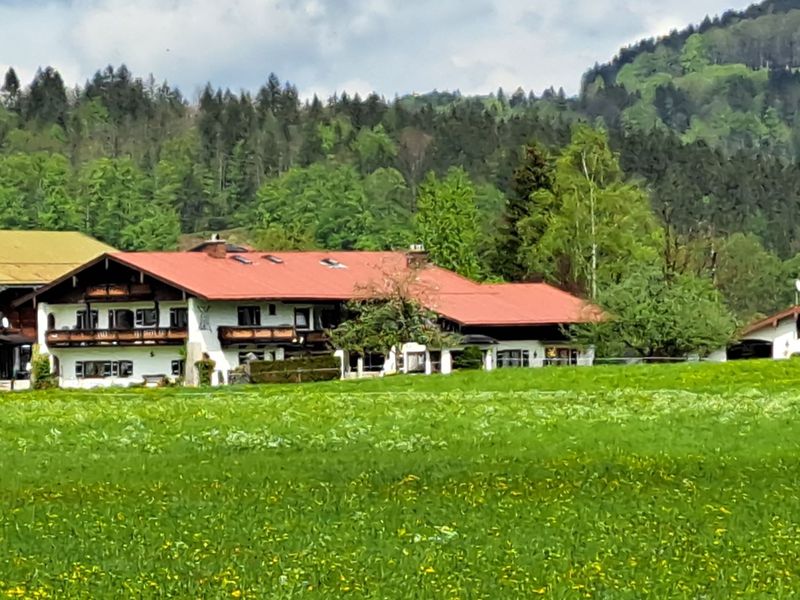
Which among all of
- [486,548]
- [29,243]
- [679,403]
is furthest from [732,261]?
[486,548]

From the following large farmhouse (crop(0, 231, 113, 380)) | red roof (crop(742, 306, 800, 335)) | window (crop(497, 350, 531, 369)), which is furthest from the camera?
red roof (crop(742, 306, 800, 335))

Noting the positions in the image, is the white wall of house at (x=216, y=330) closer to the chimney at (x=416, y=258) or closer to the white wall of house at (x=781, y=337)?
the chimney at (x=416, y=258)

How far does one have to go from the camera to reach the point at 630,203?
10862 cm

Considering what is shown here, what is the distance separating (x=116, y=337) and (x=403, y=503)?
73.2 metres

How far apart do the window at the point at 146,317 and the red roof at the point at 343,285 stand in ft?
9.47

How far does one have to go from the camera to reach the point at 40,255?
A: 419 ft

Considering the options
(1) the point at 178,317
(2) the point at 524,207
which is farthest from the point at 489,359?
(2) the point at 524,207

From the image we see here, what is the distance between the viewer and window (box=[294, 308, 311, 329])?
9506 cm

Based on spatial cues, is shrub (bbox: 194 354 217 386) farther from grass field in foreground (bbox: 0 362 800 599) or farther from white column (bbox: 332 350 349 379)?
grass field in foreground (bbox: 0 362 800 599)

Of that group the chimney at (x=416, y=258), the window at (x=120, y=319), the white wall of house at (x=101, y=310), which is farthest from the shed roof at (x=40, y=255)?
the chimney at (x=416, y=258)

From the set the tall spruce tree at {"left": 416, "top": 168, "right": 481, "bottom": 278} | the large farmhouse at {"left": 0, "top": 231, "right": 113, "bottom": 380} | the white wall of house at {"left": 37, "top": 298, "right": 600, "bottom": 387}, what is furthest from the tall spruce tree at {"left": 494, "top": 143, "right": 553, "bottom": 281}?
the large farmhouse at {"left": 0, "top": 231, "right": 113, "bottom": 380}

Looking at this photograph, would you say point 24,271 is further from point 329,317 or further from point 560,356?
point 560,356

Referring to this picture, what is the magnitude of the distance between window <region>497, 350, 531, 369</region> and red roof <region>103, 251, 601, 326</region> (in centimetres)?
248

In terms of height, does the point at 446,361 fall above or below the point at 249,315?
below
